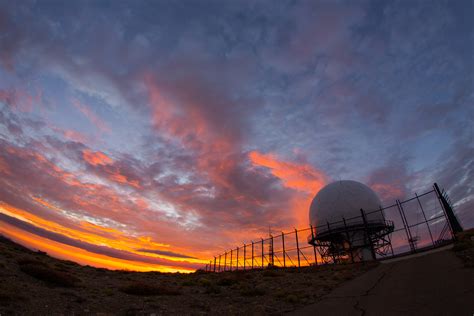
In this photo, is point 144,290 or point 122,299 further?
point 144,290

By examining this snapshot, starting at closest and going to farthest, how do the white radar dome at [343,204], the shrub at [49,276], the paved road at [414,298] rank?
1. the paved road at [414,298]
2. the shrub at [49,276]
3. the white radar dome at [343,204]

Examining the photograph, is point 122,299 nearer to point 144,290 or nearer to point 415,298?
point 144,290

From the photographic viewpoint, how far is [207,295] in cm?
1159

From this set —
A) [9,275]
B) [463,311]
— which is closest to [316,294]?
[463,311]

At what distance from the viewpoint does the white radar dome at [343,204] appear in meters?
36.8

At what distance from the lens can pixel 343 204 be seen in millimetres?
37875

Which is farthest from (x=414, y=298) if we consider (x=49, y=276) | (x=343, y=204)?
(x=343, y=204)

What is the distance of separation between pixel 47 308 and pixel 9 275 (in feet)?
14.1

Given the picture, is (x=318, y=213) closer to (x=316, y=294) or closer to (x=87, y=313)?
(x=316, y=294)

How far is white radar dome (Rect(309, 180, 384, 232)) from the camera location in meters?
36.8

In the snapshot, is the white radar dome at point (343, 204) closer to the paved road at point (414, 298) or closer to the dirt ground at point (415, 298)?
the dirt ground at point (415, 298)

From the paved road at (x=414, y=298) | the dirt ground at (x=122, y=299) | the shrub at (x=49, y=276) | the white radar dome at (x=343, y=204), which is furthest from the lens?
the white radar dome at (x=343, y=204)

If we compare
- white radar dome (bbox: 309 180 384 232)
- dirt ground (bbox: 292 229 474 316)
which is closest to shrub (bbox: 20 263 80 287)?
dirt ground (bbox: 292 229 474 316)

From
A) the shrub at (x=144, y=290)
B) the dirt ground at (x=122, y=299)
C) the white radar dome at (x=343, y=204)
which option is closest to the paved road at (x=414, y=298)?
the dirt ground at (x=122, y=299)
